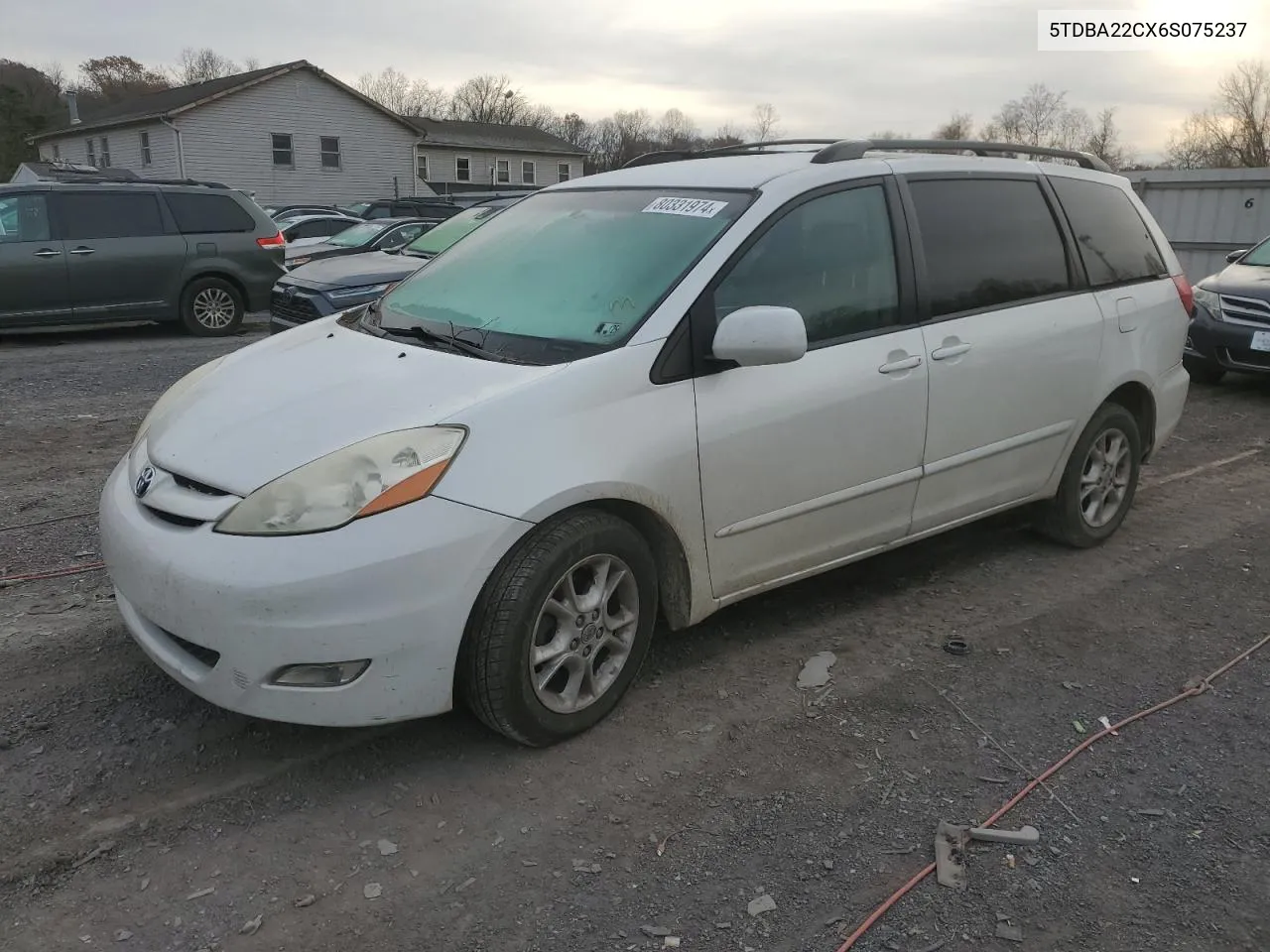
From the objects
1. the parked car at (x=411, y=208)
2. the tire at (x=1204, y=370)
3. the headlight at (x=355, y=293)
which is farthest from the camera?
the parked car at (x=411, y=208)

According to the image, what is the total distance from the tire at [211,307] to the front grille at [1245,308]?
34.4 feet

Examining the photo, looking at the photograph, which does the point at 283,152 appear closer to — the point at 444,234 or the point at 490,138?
the point at 490,138

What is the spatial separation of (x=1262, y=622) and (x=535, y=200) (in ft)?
11.7

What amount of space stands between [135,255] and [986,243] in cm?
1011

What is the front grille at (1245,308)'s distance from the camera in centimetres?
874

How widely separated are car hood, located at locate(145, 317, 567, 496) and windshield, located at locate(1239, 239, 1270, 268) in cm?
911

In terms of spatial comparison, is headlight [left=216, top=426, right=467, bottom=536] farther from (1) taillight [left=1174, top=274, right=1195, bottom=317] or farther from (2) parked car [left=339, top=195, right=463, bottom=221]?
(2) parked car [left=339, top=195, right=463, bottom=221]

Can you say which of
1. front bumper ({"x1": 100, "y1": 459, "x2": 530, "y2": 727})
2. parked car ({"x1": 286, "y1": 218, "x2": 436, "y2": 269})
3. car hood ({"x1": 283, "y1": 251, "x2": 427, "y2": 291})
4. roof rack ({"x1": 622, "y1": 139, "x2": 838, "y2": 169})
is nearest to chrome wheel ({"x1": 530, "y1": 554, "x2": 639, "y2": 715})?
front bumper ({"x1": 100, "y1": 459, "x2": 530, "y2": 727})

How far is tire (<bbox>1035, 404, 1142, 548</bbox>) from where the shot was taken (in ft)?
16.0

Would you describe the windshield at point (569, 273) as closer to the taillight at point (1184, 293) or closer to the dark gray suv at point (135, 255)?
the taillight at point (1184, 293)

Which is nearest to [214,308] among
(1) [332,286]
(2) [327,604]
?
(1) [332,286]

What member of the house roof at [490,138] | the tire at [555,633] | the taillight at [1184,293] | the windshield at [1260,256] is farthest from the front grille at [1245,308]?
the house roof at [490,138]

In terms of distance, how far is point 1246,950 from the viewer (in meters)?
2.48

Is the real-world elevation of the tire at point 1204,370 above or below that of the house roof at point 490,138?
below
